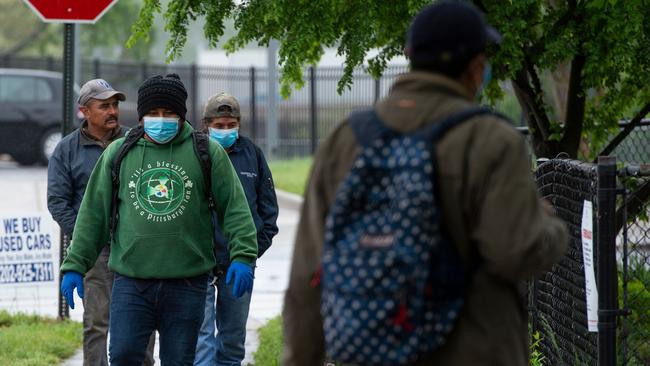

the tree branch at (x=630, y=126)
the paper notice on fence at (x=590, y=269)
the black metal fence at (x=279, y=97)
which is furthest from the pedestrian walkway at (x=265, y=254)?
the black metal fence at (x=279, y=97)

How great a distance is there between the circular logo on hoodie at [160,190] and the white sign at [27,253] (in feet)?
15.5

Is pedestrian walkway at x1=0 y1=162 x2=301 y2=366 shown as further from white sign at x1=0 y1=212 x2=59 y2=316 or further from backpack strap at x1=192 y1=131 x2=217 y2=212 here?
backpack strap at x1=192 y1=131 x2=217 y2=212

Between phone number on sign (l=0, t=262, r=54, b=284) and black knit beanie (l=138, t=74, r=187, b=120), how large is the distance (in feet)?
15.1

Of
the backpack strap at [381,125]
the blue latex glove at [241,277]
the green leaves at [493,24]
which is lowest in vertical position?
the blue latex glove at [241,277]

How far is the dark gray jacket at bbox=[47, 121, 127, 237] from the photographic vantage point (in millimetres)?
7289

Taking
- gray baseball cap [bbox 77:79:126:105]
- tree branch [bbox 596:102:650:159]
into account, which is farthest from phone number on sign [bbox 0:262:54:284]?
tree branch [bbox 596:102:650:159]

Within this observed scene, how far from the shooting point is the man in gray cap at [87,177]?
7.25 metres

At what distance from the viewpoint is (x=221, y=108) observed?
24.3 feet

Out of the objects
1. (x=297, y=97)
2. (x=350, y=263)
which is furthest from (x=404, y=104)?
(x=297, y=97)

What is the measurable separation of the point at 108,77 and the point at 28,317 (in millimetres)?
21405

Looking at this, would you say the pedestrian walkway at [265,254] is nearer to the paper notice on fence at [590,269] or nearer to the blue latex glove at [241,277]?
the blue latex glove at [241,277]

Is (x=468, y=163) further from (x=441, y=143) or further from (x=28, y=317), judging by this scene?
(x=28, y=317)

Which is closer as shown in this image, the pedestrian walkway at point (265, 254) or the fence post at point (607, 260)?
the fence post at point (607, 260)

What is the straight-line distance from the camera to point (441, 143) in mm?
3301
